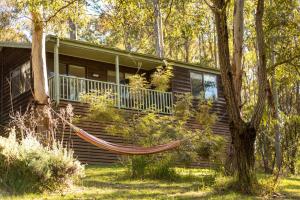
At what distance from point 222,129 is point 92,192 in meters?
13.0

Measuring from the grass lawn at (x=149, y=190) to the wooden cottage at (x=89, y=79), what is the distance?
15.0 ft

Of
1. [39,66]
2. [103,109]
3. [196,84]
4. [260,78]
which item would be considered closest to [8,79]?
[103,109]

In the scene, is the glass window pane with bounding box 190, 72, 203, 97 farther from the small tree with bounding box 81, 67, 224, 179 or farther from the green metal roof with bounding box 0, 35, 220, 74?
the small tree with bounding box 81, 67, 224, 179

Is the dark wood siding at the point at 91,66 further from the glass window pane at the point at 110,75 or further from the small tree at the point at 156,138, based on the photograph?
the small tree at the point at 156,138

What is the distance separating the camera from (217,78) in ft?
71.9

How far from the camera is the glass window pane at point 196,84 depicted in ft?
69.3

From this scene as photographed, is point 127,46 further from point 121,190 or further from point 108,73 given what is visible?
point 121,190

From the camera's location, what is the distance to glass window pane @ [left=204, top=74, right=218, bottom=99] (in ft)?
70.6

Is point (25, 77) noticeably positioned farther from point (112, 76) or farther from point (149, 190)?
point (149, 190)

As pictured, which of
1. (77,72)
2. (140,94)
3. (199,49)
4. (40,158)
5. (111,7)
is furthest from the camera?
(199,49)

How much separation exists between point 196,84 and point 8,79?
7.61 metres

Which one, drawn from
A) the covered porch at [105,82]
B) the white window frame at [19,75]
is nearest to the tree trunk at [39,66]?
the covered porch at [105,82]

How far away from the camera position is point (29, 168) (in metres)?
8.84

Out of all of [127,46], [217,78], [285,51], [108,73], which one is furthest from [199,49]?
[285,51]
